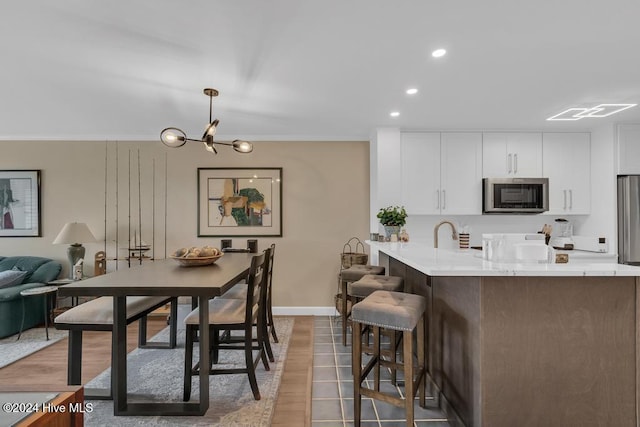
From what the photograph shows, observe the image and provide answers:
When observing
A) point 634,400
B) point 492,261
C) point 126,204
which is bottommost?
point 634,400

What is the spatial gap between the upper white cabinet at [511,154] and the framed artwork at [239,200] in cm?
264

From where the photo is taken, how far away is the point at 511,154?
13.2 ft

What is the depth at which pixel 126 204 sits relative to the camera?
4395 mm

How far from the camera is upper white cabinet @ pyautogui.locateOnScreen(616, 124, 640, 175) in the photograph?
370 centimetres

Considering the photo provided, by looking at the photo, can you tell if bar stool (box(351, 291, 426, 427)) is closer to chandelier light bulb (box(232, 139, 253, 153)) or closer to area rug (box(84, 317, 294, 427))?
area rug (box(84, 317, 294, 427))

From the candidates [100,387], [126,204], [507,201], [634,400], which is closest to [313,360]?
[100,387]

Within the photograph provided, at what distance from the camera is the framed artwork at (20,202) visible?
429cm

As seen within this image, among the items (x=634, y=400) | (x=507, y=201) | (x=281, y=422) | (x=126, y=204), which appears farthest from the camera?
(x=126, y=204)

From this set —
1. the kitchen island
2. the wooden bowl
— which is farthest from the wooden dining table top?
the kitchen island

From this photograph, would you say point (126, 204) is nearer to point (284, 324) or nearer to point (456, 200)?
point (284, 324)

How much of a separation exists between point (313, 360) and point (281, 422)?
0.88m

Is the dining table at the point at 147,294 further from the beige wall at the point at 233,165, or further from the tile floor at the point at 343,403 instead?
the beige wall at the point at 233,165

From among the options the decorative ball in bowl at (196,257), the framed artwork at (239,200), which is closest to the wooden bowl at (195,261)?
the decorative ball in bowl at (196,257)

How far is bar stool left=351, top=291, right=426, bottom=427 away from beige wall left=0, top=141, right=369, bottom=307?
2.28m
